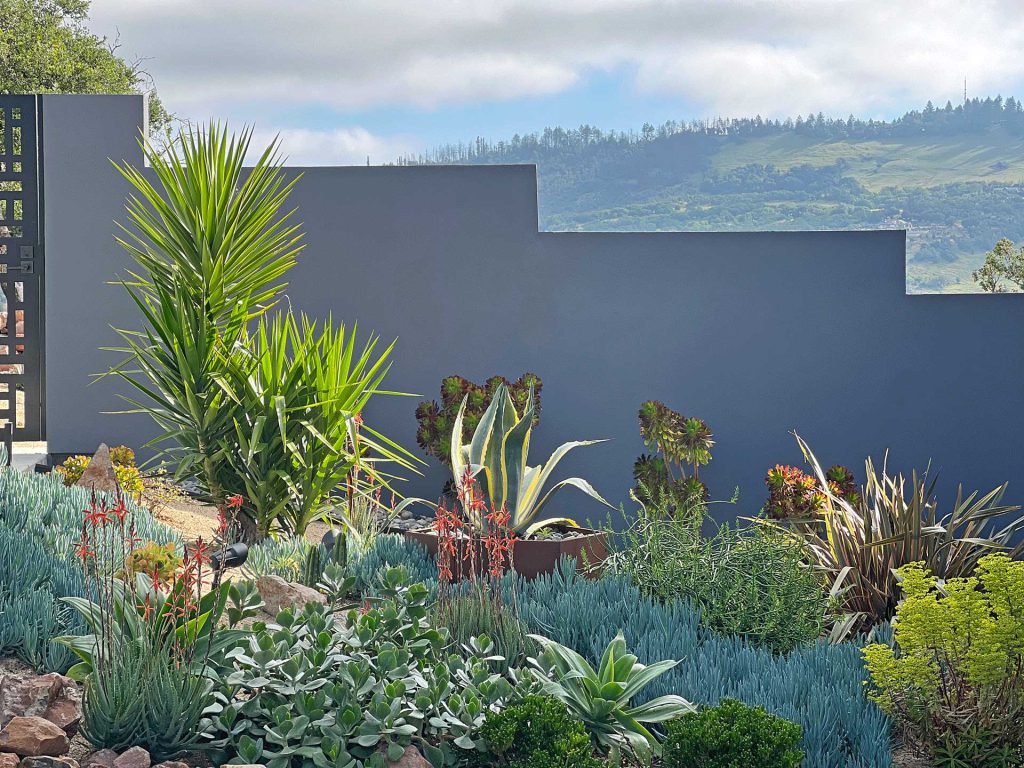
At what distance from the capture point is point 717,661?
2.97 metres

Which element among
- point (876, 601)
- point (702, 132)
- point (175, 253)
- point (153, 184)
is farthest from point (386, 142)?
point (876, 601)

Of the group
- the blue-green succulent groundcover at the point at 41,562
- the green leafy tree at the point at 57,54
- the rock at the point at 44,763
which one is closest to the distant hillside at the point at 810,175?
the green leafy tree at the point at 57,54

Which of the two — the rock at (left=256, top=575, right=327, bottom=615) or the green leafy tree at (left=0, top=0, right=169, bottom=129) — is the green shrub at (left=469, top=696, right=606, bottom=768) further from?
the green leafy tree at (left=0, top=0, right=169, bottom=129)

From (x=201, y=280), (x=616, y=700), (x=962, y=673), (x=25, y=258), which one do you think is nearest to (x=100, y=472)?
(x=201, y=280)

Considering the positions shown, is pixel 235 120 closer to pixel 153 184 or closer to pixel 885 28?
pixel 153 184

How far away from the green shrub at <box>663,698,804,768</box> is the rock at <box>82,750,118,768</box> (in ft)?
4.36

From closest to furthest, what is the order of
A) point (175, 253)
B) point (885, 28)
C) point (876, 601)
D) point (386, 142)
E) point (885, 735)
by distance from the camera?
point (885, 735), point (876, 601), point (175, 253), point (885, 28), point (386, 142)

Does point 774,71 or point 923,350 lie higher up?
point 774,71

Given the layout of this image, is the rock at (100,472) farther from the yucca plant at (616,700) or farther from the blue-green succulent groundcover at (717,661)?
the yucca plant at (616,700)

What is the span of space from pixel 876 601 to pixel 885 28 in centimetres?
2114

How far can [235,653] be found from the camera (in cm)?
263

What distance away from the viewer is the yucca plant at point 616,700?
2639mm

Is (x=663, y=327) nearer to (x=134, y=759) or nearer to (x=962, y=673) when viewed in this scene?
(x=962, y=673)

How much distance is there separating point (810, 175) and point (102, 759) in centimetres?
1566
